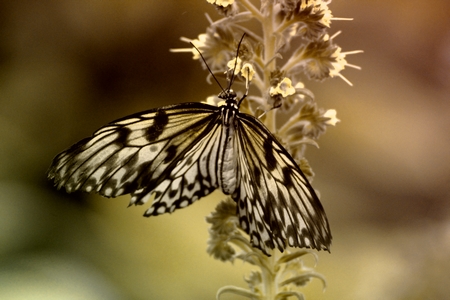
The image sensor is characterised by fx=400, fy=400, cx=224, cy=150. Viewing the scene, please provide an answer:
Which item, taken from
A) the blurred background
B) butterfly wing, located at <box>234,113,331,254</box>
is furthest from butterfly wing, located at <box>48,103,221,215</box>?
the blurred background

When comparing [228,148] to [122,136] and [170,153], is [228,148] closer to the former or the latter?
[170,153]

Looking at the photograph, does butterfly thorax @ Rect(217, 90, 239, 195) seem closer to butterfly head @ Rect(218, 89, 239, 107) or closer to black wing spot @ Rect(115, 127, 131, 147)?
butterfly head @ Rect(218, 89, 239, 107)

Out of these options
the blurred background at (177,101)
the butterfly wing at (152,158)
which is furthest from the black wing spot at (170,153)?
the blurred background at (177,101)

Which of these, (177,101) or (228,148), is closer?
(228,148)

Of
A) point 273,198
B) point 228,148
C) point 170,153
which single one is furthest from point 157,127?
point 273,198

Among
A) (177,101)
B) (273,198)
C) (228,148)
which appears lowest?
(273,198)
